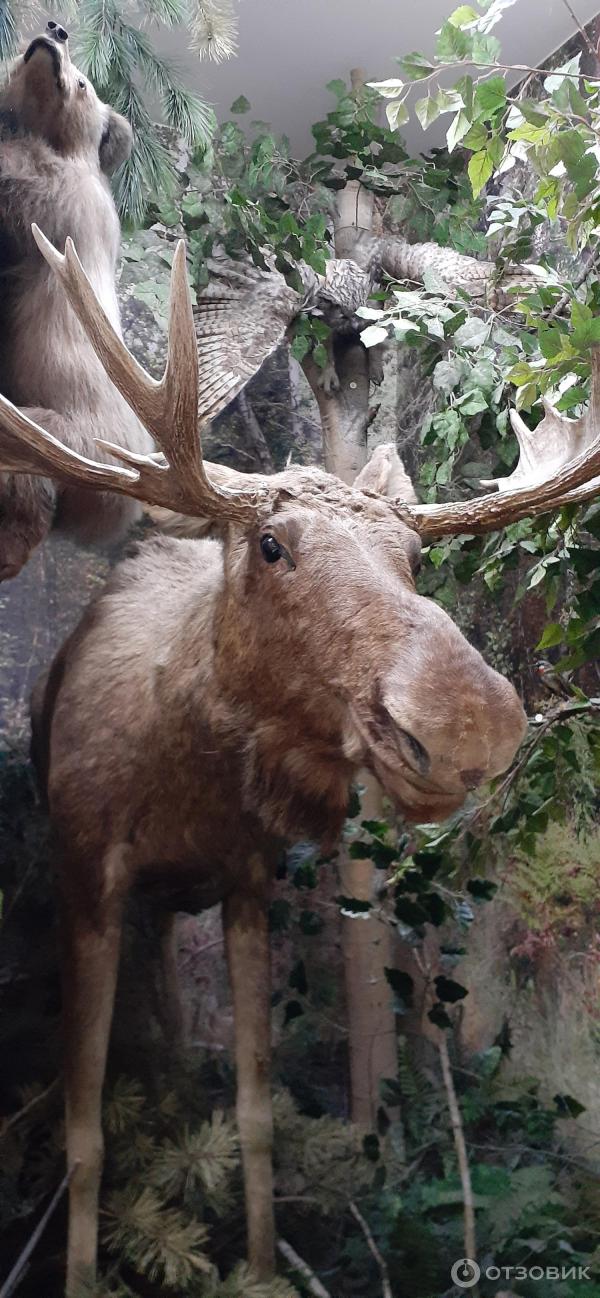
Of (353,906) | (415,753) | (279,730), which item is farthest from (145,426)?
(353,906)

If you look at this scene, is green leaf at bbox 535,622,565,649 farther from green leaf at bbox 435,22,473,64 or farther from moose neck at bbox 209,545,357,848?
green leaf at bbox 435,22,473,64

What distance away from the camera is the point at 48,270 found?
1.69 m

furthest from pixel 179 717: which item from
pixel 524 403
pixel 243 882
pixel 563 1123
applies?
pixel 563 1123

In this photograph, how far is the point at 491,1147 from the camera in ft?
6.48

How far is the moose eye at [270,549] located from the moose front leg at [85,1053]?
0.64 m

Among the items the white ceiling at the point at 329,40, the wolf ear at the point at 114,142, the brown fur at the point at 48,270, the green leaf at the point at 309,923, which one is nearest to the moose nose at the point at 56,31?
the brown fur at the point at 48,270

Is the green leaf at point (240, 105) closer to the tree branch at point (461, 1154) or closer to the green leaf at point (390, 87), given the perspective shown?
the green leaf at point (390, 87)

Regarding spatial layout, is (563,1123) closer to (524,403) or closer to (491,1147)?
(491,1147)

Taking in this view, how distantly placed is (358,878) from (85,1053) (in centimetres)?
76

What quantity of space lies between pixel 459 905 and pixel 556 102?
137 centimetres

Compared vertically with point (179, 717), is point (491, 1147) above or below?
below

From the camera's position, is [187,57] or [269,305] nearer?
[187,57]

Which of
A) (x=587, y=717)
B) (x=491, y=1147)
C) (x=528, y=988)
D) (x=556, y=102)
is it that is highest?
(x=556, y=102)

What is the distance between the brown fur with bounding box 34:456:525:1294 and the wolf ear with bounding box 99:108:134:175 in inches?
25.7
